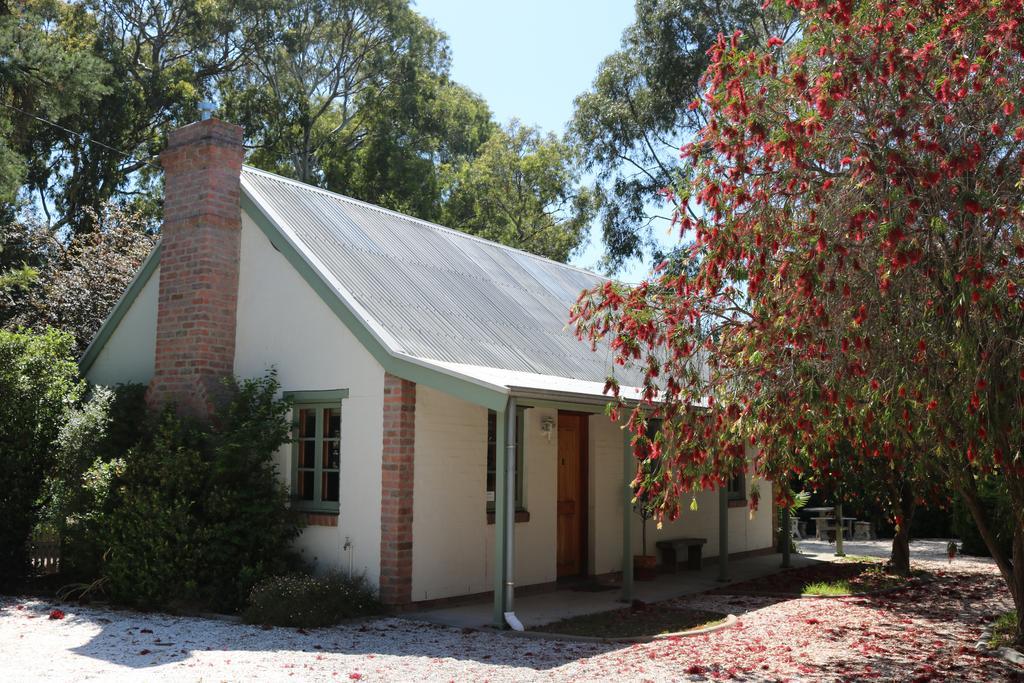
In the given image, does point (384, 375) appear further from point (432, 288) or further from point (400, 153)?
point (400, 153)

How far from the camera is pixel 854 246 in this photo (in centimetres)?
608

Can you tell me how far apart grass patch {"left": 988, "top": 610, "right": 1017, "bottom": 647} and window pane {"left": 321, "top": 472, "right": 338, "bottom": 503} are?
6.71 metres

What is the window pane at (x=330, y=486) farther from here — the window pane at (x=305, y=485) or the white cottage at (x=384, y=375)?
the window pane at (x=305, y=485)

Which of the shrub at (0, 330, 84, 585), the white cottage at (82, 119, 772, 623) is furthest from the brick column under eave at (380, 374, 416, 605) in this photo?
the shrub at (0, 330, 84, 585)

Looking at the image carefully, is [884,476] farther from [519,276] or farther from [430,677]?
[430,677]

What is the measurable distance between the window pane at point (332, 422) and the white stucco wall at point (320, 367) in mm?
265

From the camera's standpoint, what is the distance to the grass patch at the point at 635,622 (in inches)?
371

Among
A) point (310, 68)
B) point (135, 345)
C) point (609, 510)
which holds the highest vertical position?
point (310, 68)

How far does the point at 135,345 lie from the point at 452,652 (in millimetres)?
7051

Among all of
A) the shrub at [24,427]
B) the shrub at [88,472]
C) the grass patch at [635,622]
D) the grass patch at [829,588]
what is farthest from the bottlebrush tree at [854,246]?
the shrub at [24,427]

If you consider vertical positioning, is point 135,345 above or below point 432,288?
below

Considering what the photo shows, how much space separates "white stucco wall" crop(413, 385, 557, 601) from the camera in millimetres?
10344

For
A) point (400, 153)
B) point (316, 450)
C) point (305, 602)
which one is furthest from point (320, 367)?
point (400, 153)

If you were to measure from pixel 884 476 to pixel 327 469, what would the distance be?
7921mm
